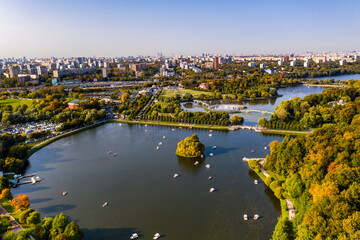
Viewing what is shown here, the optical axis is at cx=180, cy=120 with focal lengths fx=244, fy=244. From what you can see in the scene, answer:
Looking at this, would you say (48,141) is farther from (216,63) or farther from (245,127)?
(216,63)

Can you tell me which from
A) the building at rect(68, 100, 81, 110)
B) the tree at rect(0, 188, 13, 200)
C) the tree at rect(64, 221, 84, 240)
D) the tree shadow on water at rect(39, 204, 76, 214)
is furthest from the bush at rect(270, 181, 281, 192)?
the building at rect(68, 100, 81, 110)

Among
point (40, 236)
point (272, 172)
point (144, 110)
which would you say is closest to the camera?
point (40, 236)

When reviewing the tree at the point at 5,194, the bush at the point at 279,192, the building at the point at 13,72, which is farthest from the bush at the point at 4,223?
the building at the point at 13,72

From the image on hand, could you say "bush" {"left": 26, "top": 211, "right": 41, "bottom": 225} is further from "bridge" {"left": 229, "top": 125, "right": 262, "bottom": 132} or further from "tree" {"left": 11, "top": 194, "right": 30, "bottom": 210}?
"bridge" {"left": 229, "top": 125, "right": 262, "bottom": 132}

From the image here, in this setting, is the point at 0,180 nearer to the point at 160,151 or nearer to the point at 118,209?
the point at 118,209

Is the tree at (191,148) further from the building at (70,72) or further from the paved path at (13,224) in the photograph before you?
the building at (70,72)

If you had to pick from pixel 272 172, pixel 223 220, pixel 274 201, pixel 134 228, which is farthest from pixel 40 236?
pixel 272 172
